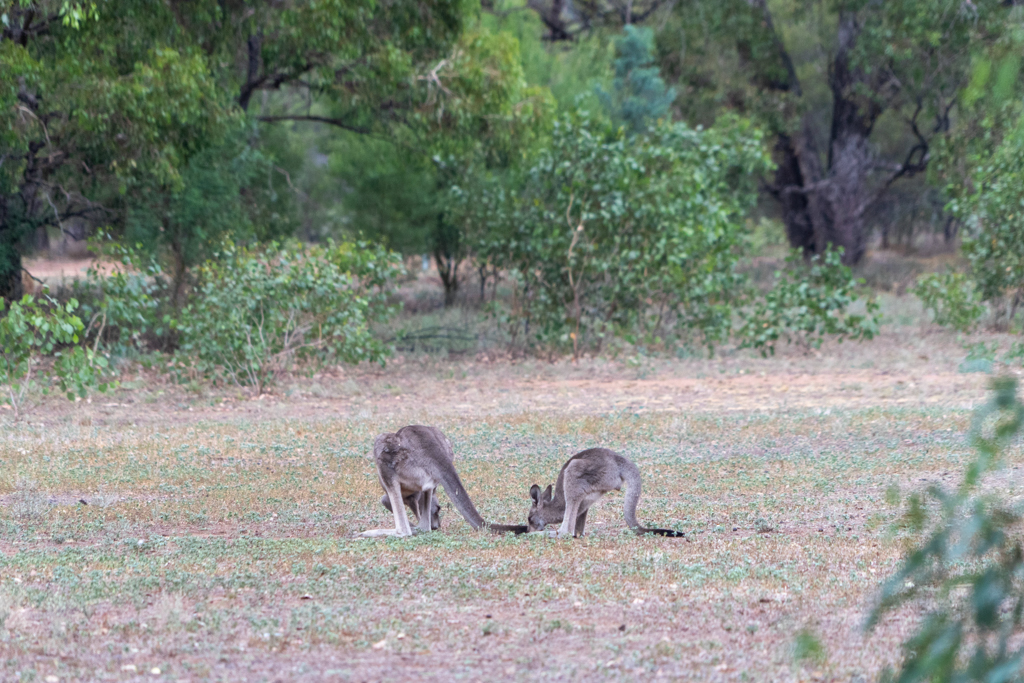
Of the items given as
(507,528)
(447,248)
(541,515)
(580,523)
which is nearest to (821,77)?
(447,248)

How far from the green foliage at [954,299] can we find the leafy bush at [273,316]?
31.5 ft

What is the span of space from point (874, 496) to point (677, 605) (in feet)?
9.28

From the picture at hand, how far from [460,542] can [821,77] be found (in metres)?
26.7

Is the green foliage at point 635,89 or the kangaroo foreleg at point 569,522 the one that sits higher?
the green foliage at point 635,89

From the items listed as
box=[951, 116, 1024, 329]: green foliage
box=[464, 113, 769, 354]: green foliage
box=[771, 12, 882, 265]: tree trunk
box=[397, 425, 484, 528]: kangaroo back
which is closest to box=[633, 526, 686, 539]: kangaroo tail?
box=[397, 425, 484, 528]: kangaroo back

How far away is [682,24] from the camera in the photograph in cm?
2484

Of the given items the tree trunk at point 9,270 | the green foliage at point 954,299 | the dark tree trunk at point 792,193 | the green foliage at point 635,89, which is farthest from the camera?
the dark tree trunk at point 792,193

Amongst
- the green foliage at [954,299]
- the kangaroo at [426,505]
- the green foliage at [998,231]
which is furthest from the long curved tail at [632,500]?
the green foliage at [954,299]

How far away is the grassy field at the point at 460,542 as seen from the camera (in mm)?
3916

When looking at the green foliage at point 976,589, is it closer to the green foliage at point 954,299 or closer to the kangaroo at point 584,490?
the kangaroo at point 584,490

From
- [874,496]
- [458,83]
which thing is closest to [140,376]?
[458,83]

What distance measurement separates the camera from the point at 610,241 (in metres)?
15.2

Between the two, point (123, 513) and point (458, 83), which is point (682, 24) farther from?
point (123, 513)

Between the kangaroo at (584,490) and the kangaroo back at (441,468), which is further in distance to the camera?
the kangaroo back at (441,468)
